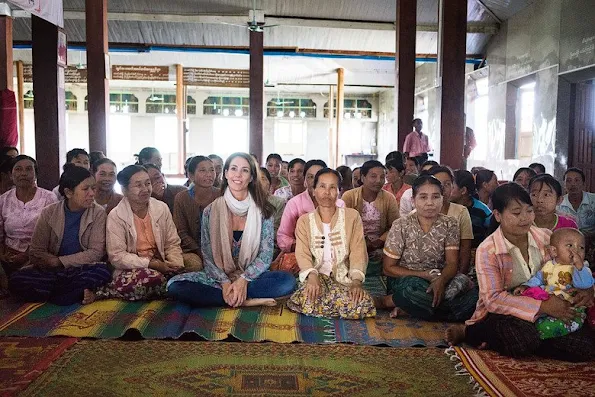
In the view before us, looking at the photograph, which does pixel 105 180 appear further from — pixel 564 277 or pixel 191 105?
pixel 191 105

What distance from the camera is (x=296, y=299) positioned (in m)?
3.85

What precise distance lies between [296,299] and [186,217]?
1.47m

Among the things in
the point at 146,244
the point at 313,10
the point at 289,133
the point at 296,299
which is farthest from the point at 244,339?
the point at 289,133

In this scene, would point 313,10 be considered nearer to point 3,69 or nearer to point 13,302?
point 3,69

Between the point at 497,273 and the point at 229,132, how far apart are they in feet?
71.3

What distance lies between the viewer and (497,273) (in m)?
3.23

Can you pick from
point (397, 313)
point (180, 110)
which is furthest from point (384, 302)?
point (180, 110)

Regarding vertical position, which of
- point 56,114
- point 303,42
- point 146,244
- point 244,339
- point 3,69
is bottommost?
point 244,339

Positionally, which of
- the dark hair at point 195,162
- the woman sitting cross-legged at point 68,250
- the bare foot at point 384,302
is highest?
the dark hair at point 195,162

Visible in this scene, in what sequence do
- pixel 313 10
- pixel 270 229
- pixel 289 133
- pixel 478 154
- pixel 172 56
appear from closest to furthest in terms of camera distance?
pixel 270 229 → pixel 313 10 → pixel 478 154 → pixel 172 56 → pixel 289 133

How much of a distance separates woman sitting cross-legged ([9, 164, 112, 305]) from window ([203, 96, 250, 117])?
1998cm

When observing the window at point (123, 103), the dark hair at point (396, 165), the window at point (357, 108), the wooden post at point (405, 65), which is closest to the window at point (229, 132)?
the window at point (123, 103)

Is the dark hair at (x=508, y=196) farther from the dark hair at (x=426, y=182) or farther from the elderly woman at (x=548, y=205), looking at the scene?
the elderly woman at (x=548, y=205)

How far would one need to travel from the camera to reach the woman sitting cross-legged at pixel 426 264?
3674 millimetres
